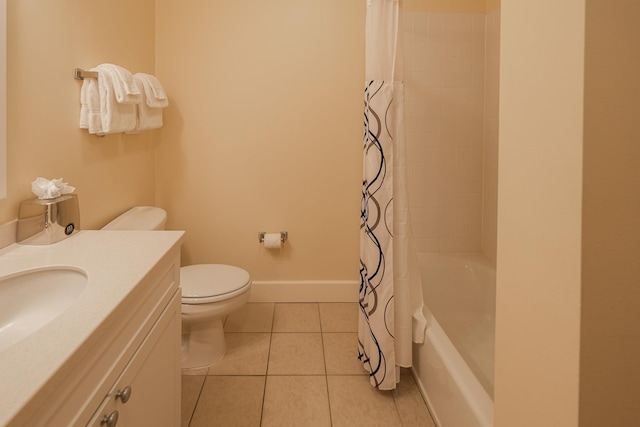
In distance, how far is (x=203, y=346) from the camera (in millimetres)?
2006

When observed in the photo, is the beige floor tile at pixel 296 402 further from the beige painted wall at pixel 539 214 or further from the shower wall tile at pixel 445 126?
the shower wall tile at pixel 445 126

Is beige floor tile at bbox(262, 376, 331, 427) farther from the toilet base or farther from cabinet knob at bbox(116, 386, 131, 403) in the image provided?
cabinet knob at bbox(116, 386, 131, 403)

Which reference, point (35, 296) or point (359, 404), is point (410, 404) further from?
point (35, 296)

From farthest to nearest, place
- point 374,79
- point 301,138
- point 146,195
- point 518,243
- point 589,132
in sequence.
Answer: point 301,138, point 146,195, point 374,79, point 518,243, point 589,132

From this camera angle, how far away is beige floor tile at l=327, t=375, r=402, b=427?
1614 millimetres

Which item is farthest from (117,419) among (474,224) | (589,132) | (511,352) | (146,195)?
(474,224)

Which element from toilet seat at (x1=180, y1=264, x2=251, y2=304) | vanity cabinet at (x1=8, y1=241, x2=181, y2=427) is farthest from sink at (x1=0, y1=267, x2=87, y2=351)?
toilet seat at (x1=180, y1=264, x2=251, y2=304)

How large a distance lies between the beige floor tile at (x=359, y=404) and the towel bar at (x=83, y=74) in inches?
67.3

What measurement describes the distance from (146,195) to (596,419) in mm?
2432

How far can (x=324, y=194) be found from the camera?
106 inches

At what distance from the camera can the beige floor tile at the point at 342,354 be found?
6.42 ft

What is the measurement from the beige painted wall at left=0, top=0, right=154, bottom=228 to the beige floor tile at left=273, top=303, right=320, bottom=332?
3.68 ft

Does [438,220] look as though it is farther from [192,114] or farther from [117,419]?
[117,419]

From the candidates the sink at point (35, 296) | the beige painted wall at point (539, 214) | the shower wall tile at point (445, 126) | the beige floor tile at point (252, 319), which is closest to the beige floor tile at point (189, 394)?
the beige floor tile at point (252, 319)
